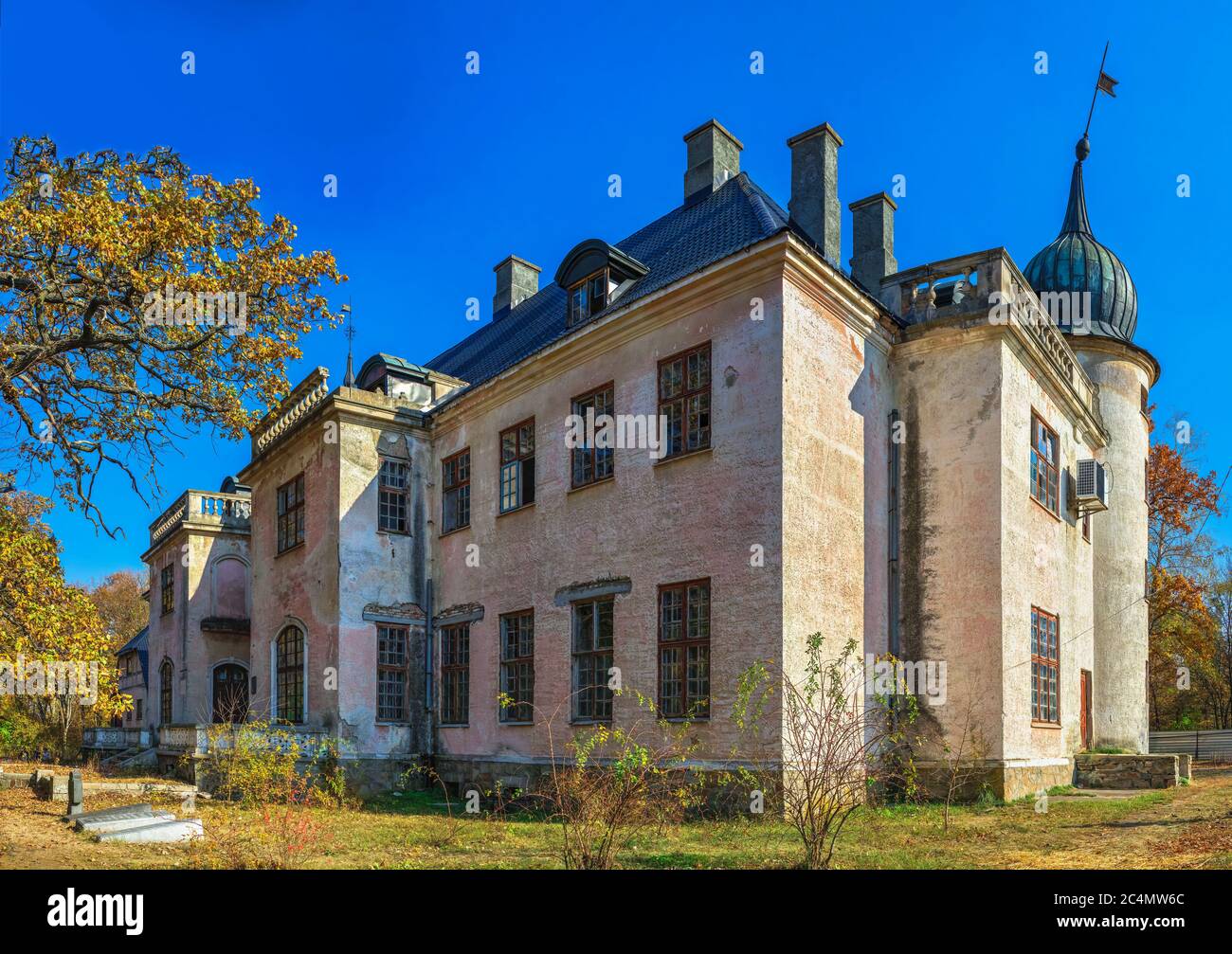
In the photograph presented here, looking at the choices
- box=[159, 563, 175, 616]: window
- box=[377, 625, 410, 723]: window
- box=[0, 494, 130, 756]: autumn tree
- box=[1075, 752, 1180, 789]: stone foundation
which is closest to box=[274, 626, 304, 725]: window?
box=[377, 625, 410, 723]: window

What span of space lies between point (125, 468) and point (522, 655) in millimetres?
7519

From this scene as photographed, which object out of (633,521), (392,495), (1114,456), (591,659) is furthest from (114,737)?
(1114,456)

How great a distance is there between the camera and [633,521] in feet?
50.9

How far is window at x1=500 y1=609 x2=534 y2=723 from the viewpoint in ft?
A: 57.3

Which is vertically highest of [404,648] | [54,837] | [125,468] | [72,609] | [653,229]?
[653,229]

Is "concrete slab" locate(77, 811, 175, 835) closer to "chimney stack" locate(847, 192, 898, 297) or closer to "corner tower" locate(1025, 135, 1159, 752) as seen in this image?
"chimney stack" locate(847, 192, 898, 297)

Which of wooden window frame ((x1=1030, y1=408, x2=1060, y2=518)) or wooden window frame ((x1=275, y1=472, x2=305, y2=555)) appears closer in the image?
wooden window frame ((x1=1030, y1=408, x2=1060, y2=518))

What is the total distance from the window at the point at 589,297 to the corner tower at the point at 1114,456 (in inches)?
485

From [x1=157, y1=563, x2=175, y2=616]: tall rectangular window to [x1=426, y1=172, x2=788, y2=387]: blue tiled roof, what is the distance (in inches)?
459

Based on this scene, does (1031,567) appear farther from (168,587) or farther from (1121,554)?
(168,587)

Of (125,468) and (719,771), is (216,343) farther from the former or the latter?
(719,771)

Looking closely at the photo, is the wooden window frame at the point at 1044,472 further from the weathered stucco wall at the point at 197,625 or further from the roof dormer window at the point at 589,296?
the weathered stucco wall at the point at 197,625

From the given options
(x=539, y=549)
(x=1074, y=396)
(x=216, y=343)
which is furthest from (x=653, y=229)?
(x=216, y=343)

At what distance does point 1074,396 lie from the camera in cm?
1945
